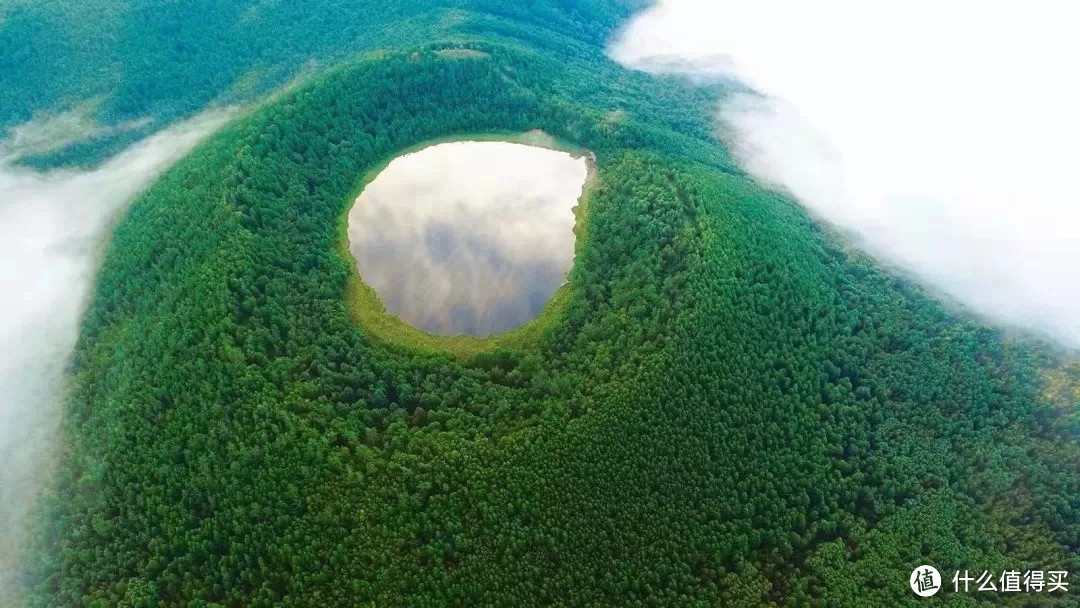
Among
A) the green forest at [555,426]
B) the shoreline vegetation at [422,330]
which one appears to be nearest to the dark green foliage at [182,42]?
the green forest at [555,426]

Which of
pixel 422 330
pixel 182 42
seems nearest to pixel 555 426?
pixel 422 330

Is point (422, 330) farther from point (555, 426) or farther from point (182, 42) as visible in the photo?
point (182, 42)

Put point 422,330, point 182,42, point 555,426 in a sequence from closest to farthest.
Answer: point 555,426 → point 422,330 → point 182,42

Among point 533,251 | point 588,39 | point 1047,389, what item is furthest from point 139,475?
point 588,39

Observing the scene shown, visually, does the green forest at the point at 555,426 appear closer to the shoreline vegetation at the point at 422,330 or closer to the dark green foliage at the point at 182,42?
the shoreline vegetation at the point at 422,330

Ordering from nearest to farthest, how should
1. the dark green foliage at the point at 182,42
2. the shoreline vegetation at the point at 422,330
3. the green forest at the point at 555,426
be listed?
the green forest at the point at 555,426, the shoreline vegetation at the point at 422,330, the dark green foliage at the point at 182,42

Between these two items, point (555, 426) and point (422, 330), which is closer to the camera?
point (555, 426)

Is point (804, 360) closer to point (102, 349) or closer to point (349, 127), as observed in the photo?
point (349, 127)

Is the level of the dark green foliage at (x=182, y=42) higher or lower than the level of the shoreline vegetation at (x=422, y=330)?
higher

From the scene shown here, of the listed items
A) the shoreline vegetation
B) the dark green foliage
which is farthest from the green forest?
the dark green foliage

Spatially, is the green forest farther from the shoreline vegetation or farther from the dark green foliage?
the dark green foliage
